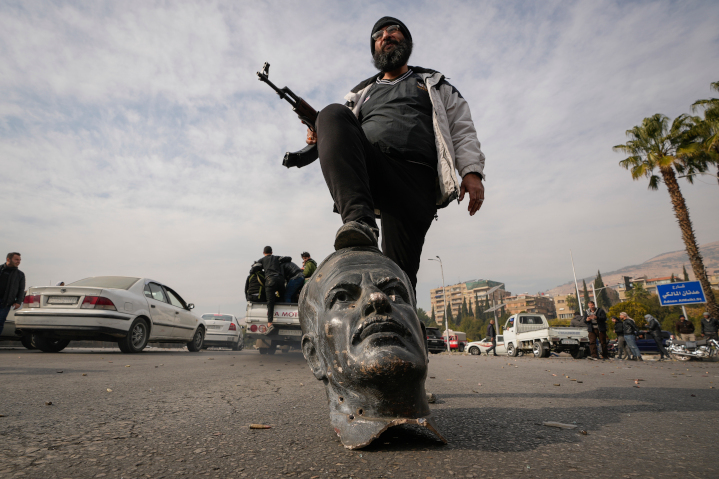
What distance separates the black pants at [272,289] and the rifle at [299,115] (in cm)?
609

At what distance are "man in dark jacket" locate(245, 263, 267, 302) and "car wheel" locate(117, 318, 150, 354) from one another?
233cm

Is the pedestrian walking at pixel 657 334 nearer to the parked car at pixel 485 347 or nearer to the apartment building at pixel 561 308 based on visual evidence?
the parked car at pixel 485 347

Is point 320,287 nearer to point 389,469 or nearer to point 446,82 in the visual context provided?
point 389,469

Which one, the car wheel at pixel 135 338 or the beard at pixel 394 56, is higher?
the beard at pixel 394 56

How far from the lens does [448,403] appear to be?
96.3 inches

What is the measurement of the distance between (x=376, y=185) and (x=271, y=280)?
24.3ft

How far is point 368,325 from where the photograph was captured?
1346 mm

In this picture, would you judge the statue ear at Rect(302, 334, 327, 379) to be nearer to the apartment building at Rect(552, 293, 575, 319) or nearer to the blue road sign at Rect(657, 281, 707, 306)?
the blue road sign at Rect(657, 281, 707, 306)

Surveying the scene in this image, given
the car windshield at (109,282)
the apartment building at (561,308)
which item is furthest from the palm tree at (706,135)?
the apartment building at (561,308)

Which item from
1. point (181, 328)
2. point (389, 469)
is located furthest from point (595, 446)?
point (181, 328)

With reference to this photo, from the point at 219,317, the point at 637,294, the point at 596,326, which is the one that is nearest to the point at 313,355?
the point at 219,317

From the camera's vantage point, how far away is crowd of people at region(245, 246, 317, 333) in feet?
29.9

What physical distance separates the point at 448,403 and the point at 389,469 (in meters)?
1.44

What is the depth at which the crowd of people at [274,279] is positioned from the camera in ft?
29.9
